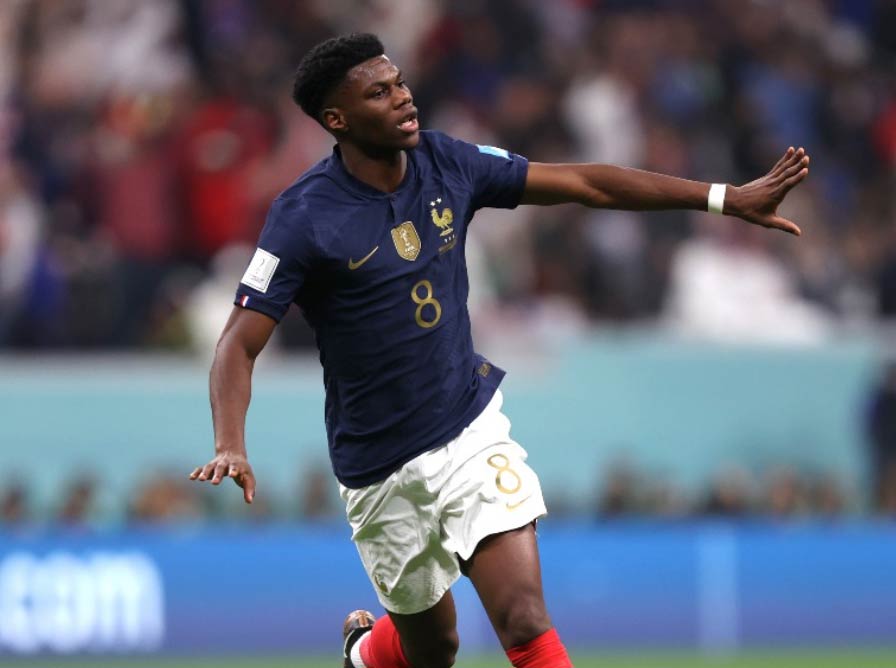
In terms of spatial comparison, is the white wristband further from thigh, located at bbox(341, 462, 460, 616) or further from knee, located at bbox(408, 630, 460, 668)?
knee, located at bbox(408, 630, 460, 668)

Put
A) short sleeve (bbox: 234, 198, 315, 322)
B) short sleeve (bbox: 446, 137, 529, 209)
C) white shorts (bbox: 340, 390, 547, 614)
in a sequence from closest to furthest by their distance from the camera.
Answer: short sleeve (bbox: 234, 198, 315, 322) → white shorts (bbox: 340, 390, 547, 614) → short sleeve (bbox: 446, 137, 529, 209)

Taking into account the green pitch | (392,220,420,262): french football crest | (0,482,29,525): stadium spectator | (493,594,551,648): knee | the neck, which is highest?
the neck

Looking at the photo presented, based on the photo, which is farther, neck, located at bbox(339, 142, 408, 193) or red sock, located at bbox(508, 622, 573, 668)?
neck, located at bbox(339, 142, 408, 193)

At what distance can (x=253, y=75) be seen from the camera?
15.4 metres

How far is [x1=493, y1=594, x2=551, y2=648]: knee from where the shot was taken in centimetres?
685

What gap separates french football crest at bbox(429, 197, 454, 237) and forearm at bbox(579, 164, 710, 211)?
541mm

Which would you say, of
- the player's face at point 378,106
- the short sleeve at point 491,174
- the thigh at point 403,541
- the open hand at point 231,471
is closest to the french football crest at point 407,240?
the player's face at point 378,106

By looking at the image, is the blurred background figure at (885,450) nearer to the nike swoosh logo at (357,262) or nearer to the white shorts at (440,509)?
the white shorts at (440,509)

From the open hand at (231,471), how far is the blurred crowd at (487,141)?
7.18 meters

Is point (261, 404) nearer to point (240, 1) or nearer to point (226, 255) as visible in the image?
point (226, 255)

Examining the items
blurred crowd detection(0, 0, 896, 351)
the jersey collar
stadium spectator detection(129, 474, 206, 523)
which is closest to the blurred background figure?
blurred crowd detection(0, 0, 896, 351)

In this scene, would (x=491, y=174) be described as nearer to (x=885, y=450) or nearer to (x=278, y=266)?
(x=278, y=266)

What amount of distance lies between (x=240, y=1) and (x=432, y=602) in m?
9.53

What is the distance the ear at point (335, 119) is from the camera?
23.5ft
